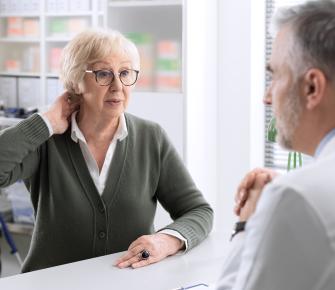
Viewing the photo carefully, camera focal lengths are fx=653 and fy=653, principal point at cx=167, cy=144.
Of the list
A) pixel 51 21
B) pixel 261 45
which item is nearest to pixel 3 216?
pixel 51 21

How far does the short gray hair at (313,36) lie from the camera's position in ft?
Answer: 3.74

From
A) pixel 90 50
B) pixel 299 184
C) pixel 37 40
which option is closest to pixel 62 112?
pixel 90 50

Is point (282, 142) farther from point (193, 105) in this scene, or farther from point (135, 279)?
point (193, 105)

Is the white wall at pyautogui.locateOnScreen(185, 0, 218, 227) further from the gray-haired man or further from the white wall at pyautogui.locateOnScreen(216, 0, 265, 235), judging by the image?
the gray-haired man

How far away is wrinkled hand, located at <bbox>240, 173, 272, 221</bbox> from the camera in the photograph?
1.49 m

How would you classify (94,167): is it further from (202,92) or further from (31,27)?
(31,27)

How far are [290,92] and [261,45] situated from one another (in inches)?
91.6

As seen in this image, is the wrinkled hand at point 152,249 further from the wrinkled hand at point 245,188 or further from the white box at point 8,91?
the white box at point 8,91

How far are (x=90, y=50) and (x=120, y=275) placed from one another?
0.81m

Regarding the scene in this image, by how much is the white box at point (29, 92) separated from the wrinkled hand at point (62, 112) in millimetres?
1981

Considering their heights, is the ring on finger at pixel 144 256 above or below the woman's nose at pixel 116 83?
below

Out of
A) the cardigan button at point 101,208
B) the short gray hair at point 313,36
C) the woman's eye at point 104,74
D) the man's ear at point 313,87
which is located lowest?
the cardigan button at point 101,208

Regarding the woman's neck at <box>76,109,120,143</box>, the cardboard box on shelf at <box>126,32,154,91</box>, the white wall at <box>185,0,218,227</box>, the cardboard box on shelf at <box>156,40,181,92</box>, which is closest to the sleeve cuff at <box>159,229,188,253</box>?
the woman's neck at <box>76,109,120,143</box>

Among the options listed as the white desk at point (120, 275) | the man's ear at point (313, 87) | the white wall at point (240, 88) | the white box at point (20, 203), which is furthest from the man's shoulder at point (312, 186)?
the white box at point (20, 203)
